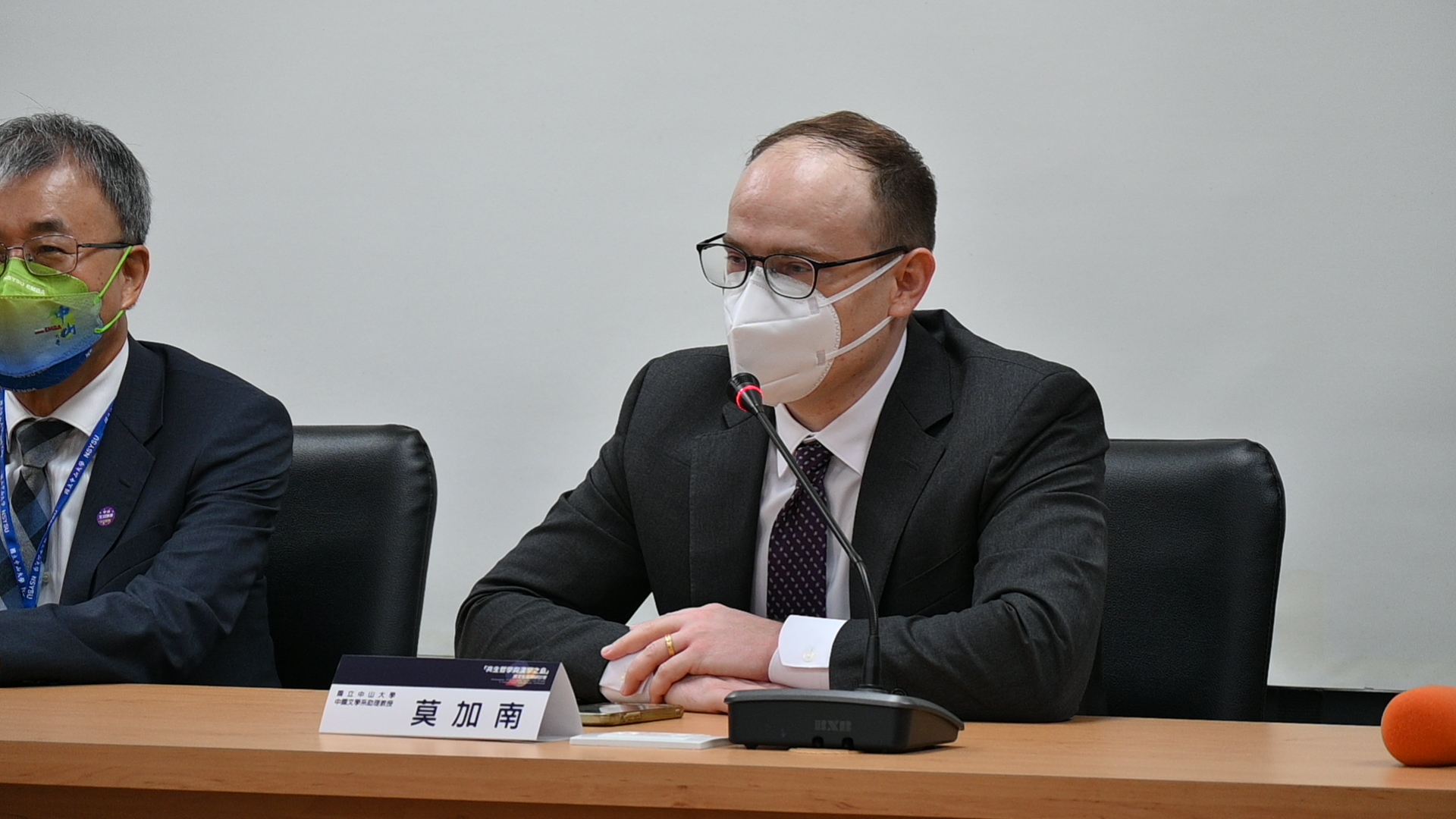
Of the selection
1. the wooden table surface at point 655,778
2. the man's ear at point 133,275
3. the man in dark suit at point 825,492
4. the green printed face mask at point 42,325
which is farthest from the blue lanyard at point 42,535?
the wooden table surface at point 655,778

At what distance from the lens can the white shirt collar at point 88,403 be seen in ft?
6.73

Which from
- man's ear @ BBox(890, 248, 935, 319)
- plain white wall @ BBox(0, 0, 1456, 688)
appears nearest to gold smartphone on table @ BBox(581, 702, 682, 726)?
man's ear @ BBox(890, 248, 935, 319)

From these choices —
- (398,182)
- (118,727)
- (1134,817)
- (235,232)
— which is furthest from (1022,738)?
(235,232)

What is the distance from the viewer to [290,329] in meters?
2.82

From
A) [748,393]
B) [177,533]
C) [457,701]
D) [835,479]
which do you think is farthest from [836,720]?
[177,533]

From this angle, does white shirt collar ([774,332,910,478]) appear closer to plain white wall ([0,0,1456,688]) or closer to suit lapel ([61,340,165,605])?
plain white wall ([0,0,1456,688])

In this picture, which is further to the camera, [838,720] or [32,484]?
[32,484]

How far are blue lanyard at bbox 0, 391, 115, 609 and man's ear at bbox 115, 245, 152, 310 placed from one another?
0.21 metres

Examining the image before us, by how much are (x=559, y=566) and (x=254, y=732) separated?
733 millimetres

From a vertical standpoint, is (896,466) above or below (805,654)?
above

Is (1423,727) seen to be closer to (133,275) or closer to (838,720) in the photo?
(838,720)

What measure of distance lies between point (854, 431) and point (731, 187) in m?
0.93

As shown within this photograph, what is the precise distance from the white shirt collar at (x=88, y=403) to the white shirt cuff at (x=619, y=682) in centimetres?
93

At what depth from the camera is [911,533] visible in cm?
177
